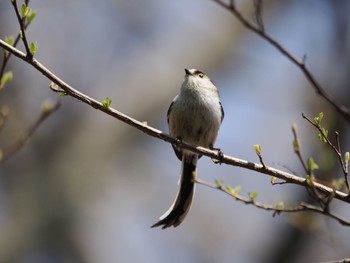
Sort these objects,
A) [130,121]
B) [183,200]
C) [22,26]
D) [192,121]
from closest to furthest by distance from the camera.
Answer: [22,26] < [130,121] < [183,200] < [192,121]

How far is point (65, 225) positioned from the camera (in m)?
8.14

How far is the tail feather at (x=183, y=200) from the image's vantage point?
12.1 ft

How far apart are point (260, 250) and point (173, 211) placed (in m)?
4.44

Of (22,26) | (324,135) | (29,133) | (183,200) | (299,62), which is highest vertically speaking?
(299,62)

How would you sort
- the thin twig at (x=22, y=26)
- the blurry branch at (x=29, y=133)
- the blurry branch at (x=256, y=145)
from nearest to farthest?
1. the thin twig at (x=22, y=26)
2. the blurry branch at (x=256, y=145)
3. the blurry branch at (x=29, y=133)

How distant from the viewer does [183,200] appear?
163 inches

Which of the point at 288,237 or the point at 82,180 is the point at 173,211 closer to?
the point at 288,237

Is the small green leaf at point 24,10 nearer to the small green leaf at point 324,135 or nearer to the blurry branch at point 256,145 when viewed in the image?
the blurry branch at point 256,145

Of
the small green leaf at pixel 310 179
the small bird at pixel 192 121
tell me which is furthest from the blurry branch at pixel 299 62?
the small bird at pixel 192 121

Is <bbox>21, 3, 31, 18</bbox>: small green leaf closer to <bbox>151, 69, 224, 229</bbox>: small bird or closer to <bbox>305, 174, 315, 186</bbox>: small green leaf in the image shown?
<bbox>305, 174, 315, 186</bbox>: small green leaf

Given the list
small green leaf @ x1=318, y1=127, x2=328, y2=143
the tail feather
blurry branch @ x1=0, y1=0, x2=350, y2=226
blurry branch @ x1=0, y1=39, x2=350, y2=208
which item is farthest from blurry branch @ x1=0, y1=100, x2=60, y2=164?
small green leaf @ x1=318, y1=127, x2=328, y2=143

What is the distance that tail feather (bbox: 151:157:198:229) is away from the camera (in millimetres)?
3698

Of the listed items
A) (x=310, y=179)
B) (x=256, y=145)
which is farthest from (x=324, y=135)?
(x=256, y=145)

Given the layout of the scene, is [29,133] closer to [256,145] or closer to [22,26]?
[22,26]
